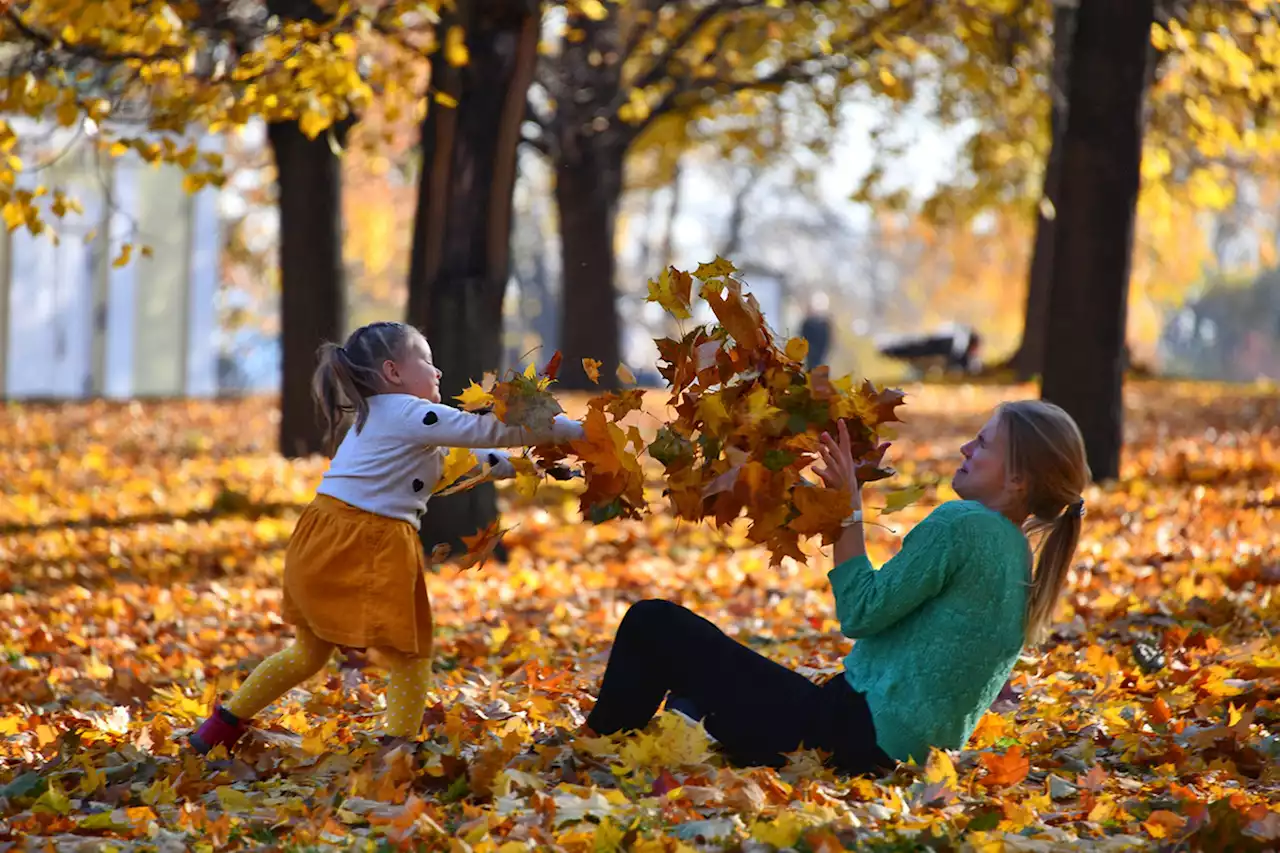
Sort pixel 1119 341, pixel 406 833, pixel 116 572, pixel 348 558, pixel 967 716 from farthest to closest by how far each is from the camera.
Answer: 1. pixel 1119 341
2. pixel 116 572
3. pixel 348 558
4. pixel 967 716
5. pixel 406 833

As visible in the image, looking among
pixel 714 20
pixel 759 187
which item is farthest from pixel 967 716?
pixel 759 187

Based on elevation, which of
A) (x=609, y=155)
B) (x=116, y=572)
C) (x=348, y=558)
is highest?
(x=609, y=155)

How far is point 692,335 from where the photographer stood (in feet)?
13.6

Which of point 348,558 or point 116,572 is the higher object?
point 348,558

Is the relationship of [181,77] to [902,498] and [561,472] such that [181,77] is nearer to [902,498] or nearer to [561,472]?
[561,472]

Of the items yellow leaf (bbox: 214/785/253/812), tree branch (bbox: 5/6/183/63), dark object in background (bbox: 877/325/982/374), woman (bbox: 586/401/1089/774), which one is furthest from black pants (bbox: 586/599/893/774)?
dark object in background (bbox: 877/325/982/374)

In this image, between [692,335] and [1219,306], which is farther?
[1219,306]

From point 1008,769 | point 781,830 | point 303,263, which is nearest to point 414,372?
point 781,830

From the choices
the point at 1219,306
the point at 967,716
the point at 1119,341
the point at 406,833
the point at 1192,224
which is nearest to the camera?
the point at 406,833

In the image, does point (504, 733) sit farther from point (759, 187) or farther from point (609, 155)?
point (759, 187)

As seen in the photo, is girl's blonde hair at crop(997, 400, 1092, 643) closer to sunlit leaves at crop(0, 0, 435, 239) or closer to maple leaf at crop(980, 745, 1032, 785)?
maple leaf at crop(980, 745, 1032, 785)

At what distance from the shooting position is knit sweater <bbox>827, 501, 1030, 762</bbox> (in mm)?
3930

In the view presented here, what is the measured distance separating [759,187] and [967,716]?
54.4 meters

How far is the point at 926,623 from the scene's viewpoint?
4.02 metres
